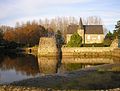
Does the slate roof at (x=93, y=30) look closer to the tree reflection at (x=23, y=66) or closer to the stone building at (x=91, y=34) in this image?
the stone building at (x=91, y=34)

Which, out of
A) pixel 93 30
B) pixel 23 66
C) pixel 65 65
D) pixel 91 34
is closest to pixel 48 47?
pixel 65 65

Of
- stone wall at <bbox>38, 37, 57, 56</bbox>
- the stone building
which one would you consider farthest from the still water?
the stone building

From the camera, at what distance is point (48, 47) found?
2394 inches

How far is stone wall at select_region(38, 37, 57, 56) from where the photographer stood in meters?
60.3

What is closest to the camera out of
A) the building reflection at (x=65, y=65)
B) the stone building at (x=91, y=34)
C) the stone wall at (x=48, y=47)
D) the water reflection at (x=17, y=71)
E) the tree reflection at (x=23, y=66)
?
the water reflection at (x=17, y=71)

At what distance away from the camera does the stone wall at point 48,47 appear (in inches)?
2374

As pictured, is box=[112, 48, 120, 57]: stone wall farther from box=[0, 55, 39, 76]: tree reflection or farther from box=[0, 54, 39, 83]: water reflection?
box=[0, 54, 39, 83]: water reflection

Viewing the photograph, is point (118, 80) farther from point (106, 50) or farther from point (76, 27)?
point (76, 27)

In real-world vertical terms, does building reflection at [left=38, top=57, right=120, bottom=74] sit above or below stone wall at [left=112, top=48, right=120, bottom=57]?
below

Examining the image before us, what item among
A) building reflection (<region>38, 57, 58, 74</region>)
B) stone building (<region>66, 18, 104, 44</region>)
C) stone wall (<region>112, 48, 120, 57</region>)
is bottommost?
building reflection (<region>38, 57, 58, 74</region>)

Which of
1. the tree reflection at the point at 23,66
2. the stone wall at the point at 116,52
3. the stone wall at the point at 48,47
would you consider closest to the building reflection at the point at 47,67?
the tree reflection at the point at 23,66

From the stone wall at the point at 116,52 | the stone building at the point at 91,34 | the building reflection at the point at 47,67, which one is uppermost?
the stone building at the point at 91,34

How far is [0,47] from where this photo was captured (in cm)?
7706

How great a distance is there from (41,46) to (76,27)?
3037 centimetres
